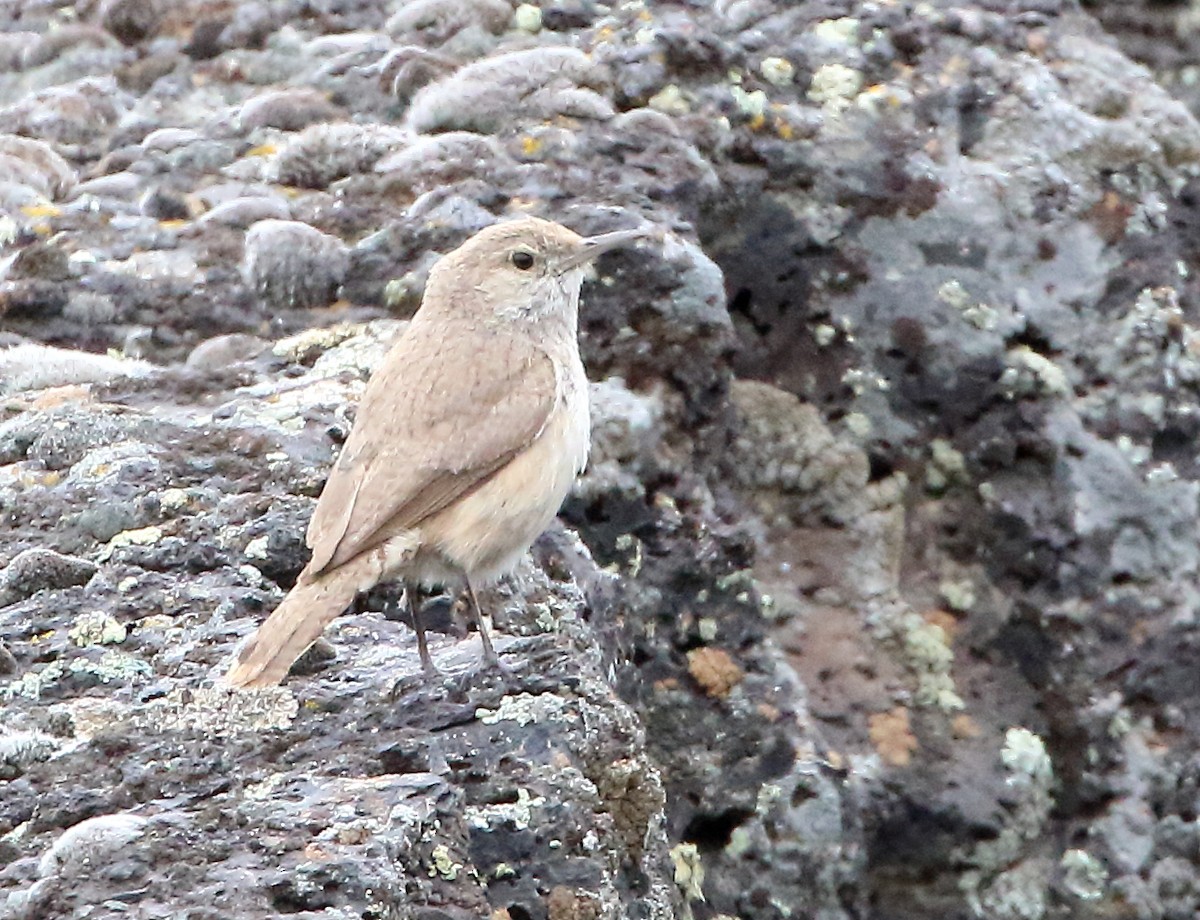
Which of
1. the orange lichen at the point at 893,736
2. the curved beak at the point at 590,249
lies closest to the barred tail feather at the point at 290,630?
the curved beak at the point at 590,249

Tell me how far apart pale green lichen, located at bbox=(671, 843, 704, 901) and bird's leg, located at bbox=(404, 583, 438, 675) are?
1449mm

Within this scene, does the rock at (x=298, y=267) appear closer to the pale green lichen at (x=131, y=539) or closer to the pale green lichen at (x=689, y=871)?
the pale green lichen at (x=131, y=539)

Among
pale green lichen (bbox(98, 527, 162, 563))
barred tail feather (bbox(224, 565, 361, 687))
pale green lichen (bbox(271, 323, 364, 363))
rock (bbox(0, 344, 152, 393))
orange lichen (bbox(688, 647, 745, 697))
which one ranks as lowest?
orange lichen (bbox(688, 647, 745, 697))

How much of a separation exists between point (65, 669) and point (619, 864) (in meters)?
1.55

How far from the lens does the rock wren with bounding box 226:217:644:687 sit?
444 centimetres

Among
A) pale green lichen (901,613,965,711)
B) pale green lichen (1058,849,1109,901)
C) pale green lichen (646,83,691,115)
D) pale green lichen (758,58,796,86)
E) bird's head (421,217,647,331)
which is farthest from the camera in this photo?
pale green lichen (758,58,796,86)

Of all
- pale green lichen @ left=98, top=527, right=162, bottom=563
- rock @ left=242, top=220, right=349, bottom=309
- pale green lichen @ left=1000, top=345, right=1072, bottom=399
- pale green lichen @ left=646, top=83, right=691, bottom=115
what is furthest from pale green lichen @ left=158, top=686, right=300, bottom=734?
pale green lichen @ left=646, top=83, right=691, bottom=115

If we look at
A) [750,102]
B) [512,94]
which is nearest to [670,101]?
[750,102]

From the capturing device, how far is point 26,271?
700 centimetres

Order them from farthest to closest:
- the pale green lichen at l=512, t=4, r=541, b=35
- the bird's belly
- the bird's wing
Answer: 1. the pale green lichen at l=512, t=4, r=541, b=35
2. the bird's belly
3. the bird's wing

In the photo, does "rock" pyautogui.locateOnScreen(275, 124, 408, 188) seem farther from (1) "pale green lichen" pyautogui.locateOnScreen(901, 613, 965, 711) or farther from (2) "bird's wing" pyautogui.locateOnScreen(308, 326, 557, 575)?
(1) "pale green lichen" pyautogui.locateOnScreen(901, 613, 965, 711)

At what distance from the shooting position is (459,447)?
193 inches

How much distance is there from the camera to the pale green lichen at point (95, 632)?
4.46m

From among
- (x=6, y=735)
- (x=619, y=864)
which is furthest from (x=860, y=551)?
(x=6, y=735)
